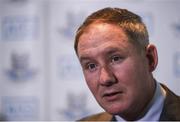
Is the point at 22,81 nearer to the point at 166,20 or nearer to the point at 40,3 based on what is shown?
the point at 40,3

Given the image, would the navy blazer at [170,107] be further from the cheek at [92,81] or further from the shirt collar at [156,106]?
the cheek at [92,81]

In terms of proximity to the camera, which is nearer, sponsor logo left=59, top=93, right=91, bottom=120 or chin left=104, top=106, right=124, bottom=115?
chin left=104, top=106, right=124, bottom=115

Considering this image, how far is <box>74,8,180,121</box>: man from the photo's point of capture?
76 centimetres

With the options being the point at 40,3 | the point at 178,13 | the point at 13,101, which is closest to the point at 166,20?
the point at 178,13

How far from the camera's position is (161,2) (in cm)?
86

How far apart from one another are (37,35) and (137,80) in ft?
1.00

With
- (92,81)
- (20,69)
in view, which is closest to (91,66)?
(92,81)

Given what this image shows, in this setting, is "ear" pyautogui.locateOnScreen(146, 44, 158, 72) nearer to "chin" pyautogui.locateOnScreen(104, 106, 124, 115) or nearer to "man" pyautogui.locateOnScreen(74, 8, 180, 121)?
"man" pyautogui.locateOnScreen(74, 8, 180, 121)

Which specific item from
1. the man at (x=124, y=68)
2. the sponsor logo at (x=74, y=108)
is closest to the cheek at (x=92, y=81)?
the man at (x=124, y=68)

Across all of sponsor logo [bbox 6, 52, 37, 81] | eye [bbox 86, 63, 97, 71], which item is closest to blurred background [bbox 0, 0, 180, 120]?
sponsor logo [bbox 6, 52, 37, 81]

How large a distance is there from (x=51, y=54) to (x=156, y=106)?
0.98 feet

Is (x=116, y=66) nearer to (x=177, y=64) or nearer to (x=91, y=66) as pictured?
(x=91, y=66)

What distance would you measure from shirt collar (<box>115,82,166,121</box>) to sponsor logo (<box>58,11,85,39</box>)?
0.25 meters

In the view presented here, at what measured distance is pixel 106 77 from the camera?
75 centimetres
